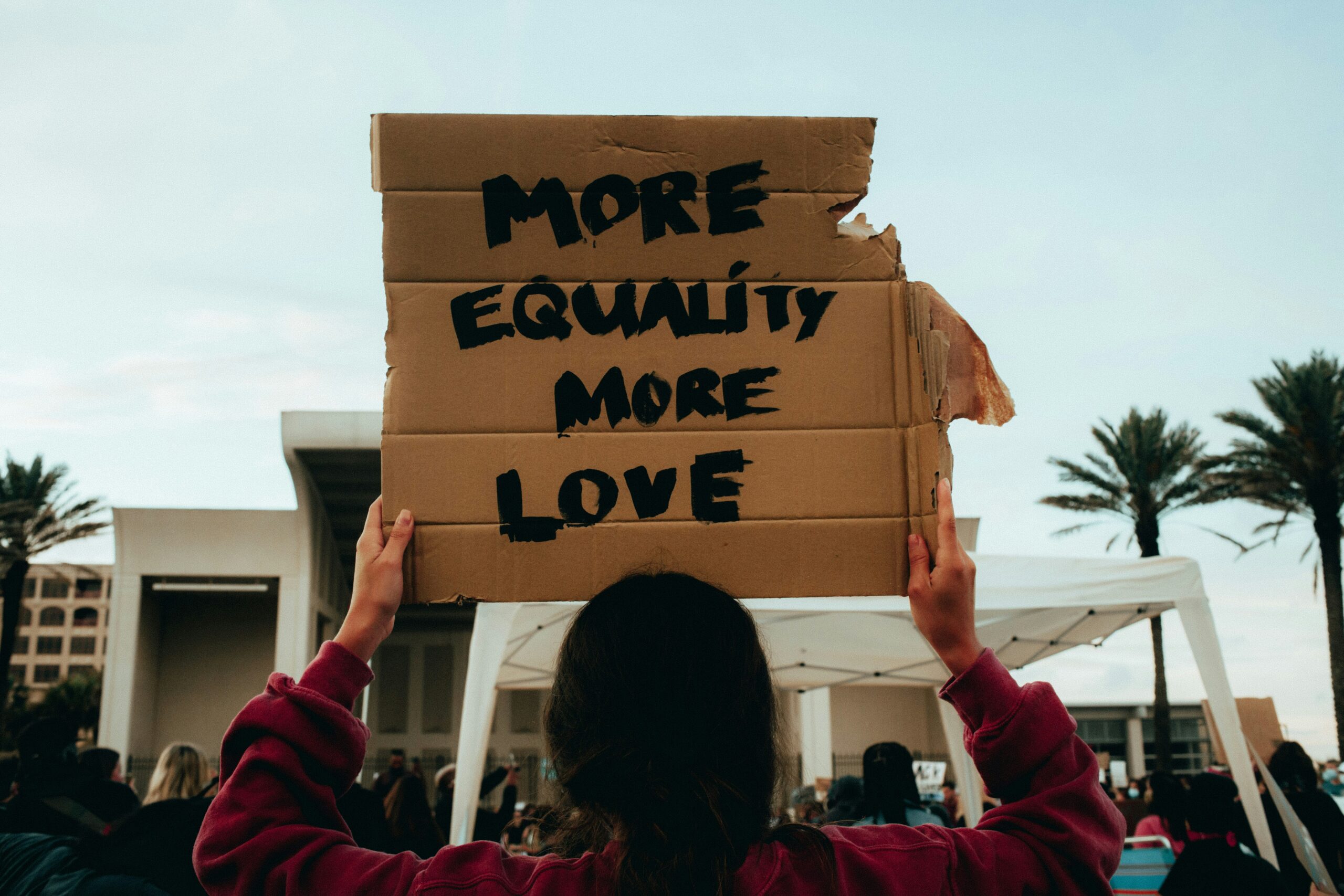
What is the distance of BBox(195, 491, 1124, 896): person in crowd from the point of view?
1211 millimetres

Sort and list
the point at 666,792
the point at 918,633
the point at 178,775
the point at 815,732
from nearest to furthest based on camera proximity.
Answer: the point at 666,792
the point at 178,775
the point at 918,633
the point at 815,732

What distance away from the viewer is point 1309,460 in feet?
66.1

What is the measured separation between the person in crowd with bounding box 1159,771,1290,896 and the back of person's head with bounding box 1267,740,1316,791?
9.13 feet

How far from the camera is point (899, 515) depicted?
1.63 metres

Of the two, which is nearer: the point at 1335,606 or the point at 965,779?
the point at 965,779

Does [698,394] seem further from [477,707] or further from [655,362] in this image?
[477,707]

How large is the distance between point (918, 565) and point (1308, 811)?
19.9 feet

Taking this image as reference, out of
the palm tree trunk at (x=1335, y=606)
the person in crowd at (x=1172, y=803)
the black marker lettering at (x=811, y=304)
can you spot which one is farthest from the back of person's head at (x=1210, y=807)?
the palm tree trunk at (x=1335, y=606)

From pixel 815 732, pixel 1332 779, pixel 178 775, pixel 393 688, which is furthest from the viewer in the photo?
pixel 393 688

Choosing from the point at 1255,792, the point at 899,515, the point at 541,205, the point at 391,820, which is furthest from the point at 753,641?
the point at 1255,792

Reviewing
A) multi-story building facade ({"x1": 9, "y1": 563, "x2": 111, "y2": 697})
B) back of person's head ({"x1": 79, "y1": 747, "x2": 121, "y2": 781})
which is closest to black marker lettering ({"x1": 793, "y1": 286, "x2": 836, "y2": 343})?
back of person's head ({"x1": 79, "y1": 747, "x2": 121, "y2": 781})

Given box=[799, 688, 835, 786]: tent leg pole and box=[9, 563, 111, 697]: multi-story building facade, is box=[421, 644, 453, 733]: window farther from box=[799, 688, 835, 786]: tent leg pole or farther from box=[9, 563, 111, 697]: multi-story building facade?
box=[9, 563, 111, 697]: multi-story building facade

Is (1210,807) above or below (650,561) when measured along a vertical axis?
below

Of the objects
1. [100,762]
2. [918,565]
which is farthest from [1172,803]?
[100,762]
